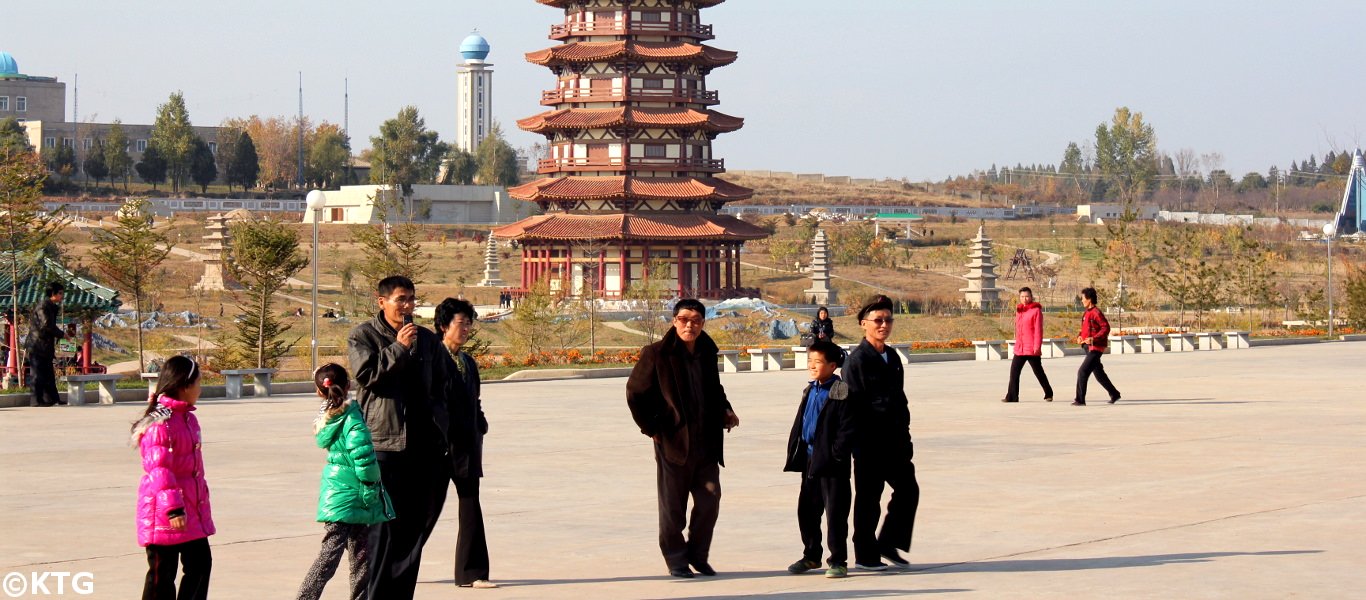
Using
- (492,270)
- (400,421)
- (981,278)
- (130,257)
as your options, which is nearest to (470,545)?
(400,421)

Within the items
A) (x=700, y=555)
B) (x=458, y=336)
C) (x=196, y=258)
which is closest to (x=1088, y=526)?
(x=700, y=555)

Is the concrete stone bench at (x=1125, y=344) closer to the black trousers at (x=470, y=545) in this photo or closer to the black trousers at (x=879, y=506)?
the black trousers at (x=879, y=506)

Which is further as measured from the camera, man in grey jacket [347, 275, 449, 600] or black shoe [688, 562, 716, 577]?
black shoe [688, 562, 716, 577]

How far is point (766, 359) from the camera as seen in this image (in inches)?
1387

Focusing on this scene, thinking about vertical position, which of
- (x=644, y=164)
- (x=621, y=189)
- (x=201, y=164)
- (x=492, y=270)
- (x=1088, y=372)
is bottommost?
→ (x=492, y=270)

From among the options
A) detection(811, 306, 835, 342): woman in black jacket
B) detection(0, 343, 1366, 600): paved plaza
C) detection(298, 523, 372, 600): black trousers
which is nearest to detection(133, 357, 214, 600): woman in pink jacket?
detection(298, 523, 372, 600): black trousers

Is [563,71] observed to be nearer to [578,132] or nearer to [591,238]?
[578,132]

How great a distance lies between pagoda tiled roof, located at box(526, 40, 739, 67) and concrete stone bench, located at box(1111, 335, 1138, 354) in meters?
30.0

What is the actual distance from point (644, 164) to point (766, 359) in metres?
36.5

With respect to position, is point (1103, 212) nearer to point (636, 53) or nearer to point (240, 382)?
point (636, 53)

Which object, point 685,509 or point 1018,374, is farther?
point 1018,374

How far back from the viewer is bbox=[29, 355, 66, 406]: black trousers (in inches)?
911

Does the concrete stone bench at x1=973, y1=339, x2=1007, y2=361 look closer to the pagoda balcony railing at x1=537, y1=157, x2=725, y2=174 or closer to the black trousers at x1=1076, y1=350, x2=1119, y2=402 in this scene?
the black trousers at x1=1076, y1=350, x2=1119, y2=402

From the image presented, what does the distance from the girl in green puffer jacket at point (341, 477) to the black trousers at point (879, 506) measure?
297cm
